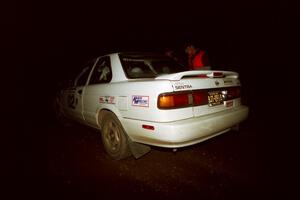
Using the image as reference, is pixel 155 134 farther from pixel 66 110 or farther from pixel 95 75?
pixel 66 110

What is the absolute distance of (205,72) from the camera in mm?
2779

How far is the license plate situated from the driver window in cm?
148

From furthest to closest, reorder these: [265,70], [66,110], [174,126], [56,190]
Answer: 1. [265,70]
2. [66,110]
3. [56,190]
4. [174,126]

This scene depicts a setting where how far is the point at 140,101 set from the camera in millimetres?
2693

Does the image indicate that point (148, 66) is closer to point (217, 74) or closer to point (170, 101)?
point (217, 74)

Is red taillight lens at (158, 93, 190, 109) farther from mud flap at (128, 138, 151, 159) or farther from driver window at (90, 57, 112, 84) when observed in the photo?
driver window at (90, 57, 112, 84)

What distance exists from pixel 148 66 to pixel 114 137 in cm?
121

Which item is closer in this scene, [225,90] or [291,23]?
[225,90]

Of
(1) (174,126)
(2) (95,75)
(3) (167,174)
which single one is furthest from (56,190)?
(2) (95,75)

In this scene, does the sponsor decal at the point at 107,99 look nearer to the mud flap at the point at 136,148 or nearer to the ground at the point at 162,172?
the mud flap at the point at 136,148

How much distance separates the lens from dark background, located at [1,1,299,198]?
5.27 meters

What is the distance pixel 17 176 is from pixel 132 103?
1.94m

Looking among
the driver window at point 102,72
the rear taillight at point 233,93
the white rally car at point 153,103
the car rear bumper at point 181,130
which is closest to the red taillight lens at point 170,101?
the white rally car at point 153,103

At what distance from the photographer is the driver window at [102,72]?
357 centimetres
